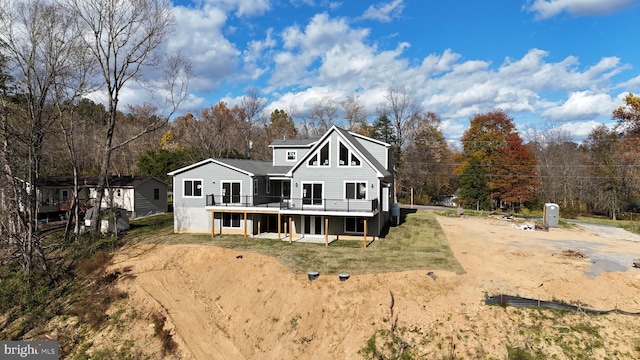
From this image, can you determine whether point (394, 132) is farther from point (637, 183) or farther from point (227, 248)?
point (227, 248)

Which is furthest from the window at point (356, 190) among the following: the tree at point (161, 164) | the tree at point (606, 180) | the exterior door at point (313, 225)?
the tree at point (606, 180)

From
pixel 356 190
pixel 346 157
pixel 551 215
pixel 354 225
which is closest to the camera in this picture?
pixel 356 190

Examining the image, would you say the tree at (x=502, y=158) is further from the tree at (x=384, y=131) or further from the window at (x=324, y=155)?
the window at (x=324, y=155)

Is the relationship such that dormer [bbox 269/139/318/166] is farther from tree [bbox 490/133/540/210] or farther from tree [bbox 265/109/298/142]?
tree [bbox 265/109/298/142]

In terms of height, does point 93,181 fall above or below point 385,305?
above

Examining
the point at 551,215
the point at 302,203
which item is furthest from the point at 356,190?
the point at 551,215

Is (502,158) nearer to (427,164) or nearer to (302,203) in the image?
(427,164)
